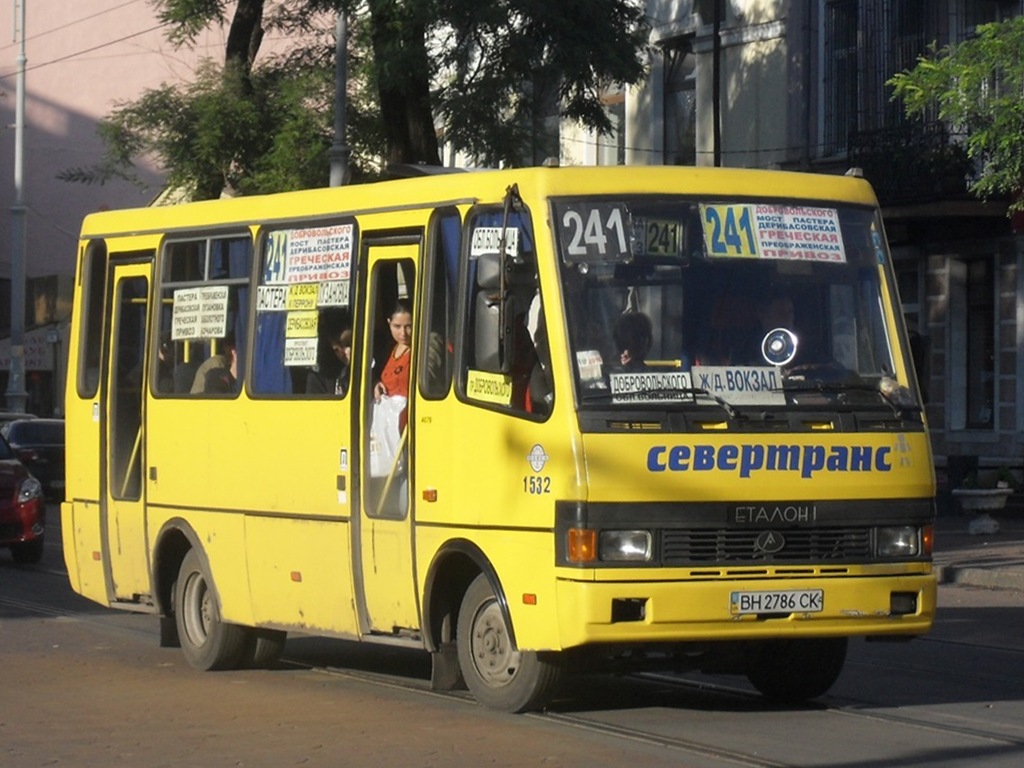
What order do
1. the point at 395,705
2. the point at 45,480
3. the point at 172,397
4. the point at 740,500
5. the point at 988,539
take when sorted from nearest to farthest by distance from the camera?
1. the point at 740,500
2. the point at 395,705
3. the point at 172,397
4. the point at 988,539
5. the point at 45,480

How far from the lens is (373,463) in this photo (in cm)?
1102

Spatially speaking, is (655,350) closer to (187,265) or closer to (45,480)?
(187,265)

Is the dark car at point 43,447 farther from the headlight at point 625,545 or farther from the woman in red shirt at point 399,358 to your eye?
the headlight at point 625,545

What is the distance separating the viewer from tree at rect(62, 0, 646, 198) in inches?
989

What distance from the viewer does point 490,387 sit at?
33.1 ft

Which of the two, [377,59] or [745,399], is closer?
[745,399]

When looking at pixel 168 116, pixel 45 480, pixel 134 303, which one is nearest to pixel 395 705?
pixel 134 303

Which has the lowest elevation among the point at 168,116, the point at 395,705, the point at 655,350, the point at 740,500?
the point at 395,705

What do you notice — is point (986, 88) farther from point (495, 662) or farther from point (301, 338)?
point (495, 662)

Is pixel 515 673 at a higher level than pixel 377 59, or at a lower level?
lower

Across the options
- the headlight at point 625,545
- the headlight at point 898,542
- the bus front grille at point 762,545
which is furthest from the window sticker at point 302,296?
the headlight at point 898,542

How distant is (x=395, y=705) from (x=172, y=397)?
3.21 m

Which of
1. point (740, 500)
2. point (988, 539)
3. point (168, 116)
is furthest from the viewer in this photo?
point (168, 116)

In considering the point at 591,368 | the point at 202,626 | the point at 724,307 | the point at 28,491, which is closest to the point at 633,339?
the point at 591,368
